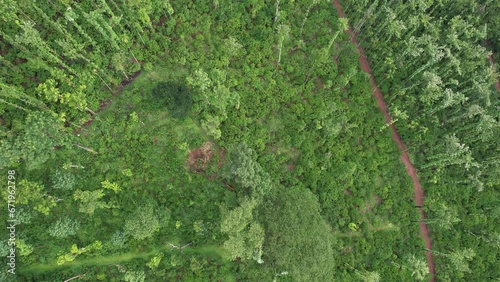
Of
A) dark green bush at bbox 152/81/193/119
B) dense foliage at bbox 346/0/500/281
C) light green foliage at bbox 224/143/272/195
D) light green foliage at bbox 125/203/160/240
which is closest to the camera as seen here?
light green foliage at bbox 224/143/272/195

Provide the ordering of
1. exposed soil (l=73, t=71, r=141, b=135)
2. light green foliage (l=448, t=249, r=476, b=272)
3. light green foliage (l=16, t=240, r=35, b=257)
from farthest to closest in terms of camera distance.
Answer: light green foliage (l=448, t=249, r=476, b=272) < exposed soil (l=73, t=71, r=141, b=135) < light green foliage (l=16, t=240, r=35, b=257)

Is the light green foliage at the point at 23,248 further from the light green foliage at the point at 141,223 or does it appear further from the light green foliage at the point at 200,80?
the light green foliage at the point at 200,80

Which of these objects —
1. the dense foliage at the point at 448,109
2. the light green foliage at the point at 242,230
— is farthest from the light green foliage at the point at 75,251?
the dense foliage at the point at 448,109

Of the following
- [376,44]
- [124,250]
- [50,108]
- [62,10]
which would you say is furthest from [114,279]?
[376,44]

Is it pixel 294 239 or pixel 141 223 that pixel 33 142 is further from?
pixel 294 239

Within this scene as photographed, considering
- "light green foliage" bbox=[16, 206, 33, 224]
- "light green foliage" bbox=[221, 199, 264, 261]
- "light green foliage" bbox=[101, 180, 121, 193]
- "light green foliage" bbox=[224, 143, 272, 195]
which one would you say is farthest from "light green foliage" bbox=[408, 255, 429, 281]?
"light green foliage" bbox=[16, 206, 33, 224]

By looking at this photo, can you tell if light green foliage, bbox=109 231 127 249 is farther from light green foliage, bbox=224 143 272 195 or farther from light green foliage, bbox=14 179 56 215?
light green foliage, bbox=224 143 272 195
